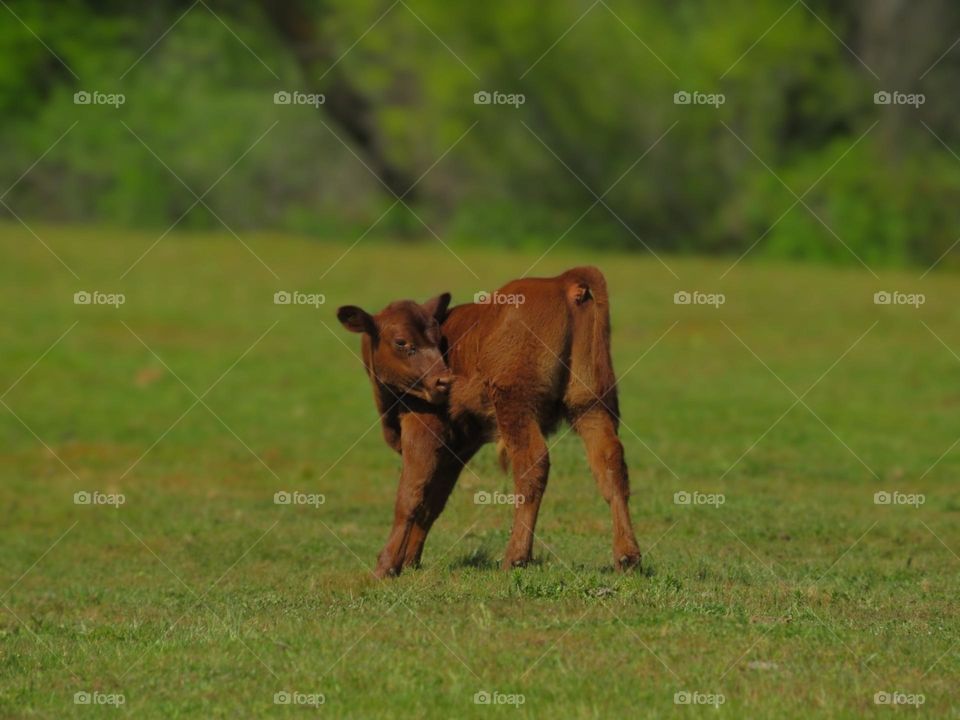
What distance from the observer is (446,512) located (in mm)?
14625

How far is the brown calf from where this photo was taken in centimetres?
1105

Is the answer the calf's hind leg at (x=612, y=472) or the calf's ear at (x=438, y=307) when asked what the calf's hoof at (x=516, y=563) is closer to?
the calf's hind leg at (x=612, y=472)

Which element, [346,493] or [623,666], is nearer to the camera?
[623,666]

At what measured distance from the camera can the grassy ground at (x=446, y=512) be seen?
8.82 m

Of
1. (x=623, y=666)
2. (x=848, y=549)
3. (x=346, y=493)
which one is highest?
(x=346, y=493)

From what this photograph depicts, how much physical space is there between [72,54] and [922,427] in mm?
30718

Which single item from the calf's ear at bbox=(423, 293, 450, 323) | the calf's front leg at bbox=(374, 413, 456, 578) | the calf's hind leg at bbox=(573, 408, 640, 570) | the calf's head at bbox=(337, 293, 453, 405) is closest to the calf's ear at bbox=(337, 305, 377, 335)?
the calf's head at bbox=(337, 293, 453, 405)

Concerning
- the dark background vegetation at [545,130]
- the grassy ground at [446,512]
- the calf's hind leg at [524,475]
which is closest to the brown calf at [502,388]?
the calf's hind leg at [524,475]

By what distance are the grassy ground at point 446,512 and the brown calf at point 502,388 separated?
552mm

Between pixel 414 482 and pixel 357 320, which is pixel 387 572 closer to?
pixel 414 482

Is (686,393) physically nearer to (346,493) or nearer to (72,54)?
(346,493)

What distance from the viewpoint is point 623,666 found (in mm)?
8773

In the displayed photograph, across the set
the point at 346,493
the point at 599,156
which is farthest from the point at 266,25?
the point at 346,493

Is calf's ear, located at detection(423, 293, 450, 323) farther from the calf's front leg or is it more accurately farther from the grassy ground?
the grassy ground
